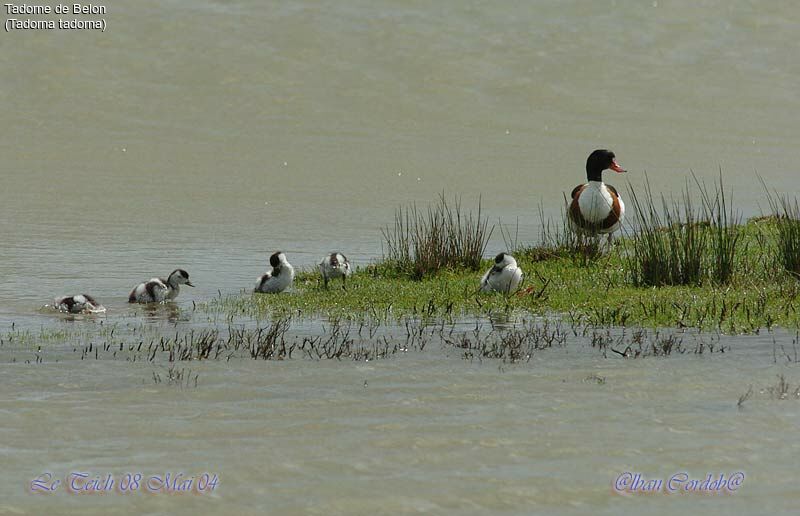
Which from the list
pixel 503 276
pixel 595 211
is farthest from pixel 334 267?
pixel 595 211

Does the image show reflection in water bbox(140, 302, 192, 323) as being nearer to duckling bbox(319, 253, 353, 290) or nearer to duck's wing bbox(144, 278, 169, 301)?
duck's wing bbox(144, 278, 169, 301)

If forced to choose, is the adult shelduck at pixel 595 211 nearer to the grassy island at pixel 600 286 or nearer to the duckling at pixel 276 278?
the grassy island at pixel 600 286

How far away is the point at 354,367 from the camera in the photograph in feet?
32.0

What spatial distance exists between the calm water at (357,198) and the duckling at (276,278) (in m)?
0.98

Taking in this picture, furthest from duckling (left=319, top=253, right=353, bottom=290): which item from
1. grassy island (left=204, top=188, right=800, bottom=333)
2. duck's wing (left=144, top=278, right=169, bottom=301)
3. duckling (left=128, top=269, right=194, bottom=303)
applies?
duck's wing (left=144, top=278, right=169, bottom=301)

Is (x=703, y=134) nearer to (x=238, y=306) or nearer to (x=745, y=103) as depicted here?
Result: (x=745, y=103)

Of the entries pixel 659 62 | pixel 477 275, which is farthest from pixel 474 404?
pixel 659 62

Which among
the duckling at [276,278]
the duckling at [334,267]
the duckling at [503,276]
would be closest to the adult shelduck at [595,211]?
the duckling at [503,276]

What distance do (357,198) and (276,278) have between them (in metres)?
14.2

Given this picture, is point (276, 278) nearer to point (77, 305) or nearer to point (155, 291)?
point (155, 291)

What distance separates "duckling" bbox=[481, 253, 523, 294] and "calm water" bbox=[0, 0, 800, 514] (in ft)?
9.44

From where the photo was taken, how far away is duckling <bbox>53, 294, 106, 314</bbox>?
13086 millimetres

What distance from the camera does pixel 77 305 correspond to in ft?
43.0

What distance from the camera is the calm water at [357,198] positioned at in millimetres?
7133
